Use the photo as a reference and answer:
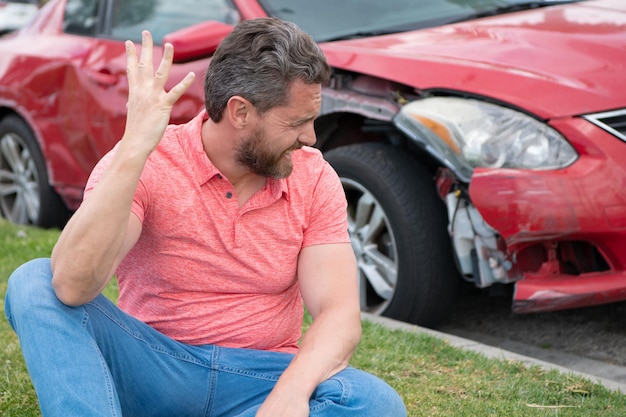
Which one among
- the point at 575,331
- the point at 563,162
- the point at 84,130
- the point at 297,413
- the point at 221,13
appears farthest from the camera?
the point at 84,130

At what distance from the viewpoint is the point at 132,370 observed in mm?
2775

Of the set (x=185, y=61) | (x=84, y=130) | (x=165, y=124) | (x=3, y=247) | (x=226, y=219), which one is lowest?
(x=3, y=247)

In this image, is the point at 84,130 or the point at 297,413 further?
the point at 84,130

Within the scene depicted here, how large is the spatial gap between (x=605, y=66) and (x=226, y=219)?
1763 mm

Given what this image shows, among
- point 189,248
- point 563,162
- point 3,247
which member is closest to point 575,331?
point 563,162

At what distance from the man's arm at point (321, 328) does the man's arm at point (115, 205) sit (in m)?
0.50

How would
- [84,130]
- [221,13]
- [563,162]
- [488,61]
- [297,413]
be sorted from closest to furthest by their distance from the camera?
[297,413], [563,162], [488,61], [221,13], [84,130]

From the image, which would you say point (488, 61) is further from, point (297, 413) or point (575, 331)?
point (297, 413)

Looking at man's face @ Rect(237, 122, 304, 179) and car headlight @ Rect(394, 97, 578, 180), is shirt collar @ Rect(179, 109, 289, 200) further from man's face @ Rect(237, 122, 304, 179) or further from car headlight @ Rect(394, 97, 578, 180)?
car headlight @ Rect(394, 97, 578, 180)

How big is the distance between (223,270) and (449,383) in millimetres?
1151

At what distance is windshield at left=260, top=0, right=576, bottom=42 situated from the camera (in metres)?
4.73

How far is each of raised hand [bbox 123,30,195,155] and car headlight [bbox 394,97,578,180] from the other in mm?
1517

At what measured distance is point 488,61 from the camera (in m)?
4.01

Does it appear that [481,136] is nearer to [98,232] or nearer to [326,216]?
[326,216]
